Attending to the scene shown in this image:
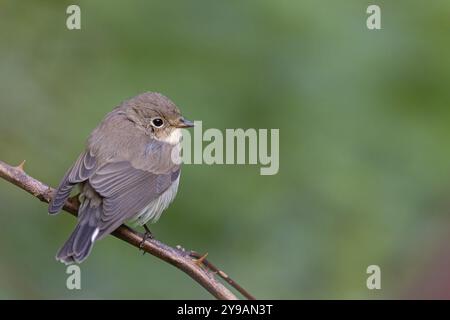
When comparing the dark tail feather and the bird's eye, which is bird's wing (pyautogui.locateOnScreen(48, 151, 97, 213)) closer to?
the dark tail feather

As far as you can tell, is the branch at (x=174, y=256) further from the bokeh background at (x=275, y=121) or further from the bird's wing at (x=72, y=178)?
the bokeh background at (x=275, y=121)

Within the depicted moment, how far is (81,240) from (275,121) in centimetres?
223

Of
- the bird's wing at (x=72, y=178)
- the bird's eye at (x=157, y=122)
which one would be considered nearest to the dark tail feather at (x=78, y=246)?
the bird's wing at (x=72, y=178)

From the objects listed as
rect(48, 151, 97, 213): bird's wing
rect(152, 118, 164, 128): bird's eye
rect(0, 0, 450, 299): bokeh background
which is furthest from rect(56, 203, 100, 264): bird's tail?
rect(0, 0, 450, 299): bokeh background

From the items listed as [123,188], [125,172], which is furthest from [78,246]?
[125,172]

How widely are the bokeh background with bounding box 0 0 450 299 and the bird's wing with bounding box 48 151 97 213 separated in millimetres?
930

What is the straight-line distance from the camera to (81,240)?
17.4 ft

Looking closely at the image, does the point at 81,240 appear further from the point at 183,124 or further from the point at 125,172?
the point at 183,124

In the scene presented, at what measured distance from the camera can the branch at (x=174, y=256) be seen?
428cm

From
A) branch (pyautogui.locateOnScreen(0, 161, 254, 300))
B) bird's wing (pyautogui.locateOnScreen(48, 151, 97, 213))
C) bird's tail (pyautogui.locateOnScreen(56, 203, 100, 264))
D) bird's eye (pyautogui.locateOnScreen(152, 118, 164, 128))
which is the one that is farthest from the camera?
bird's eye (pyautogui.locateOnScreen(152, 118, 164, 128))

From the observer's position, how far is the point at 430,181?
280 inches

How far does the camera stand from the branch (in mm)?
4277
